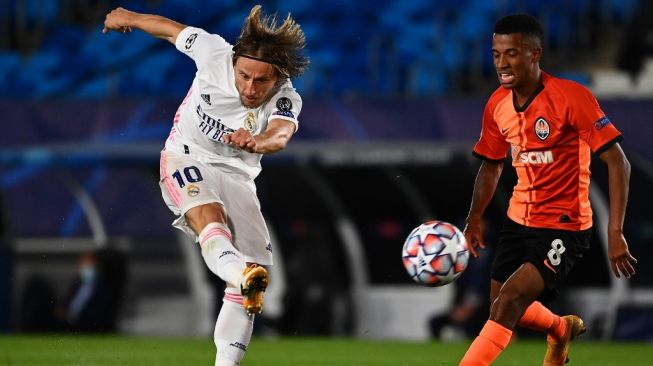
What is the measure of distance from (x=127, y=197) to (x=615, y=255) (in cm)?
958

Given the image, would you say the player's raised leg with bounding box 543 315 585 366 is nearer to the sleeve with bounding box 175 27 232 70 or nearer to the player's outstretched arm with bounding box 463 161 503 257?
the player's outstretched arm with bounding box 463 161 503 257

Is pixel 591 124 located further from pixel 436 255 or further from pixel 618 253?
pixel 436 255

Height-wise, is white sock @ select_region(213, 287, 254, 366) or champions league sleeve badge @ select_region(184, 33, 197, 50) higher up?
champions league sleeve badge @ select_region(184, 33, 197, 50)

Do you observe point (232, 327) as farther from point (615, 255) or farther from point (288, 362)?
point (288, 362)

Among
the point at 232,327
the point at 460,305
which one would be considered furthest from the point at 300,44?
the point at 460,305

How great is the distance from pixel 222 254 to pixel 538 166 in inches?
72.9

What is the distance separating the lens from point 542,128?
6.95m

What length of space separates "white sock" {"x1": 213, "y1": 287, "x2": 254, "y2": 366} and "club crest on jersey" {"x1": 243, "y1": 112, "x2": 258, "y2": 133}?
35.1 inches

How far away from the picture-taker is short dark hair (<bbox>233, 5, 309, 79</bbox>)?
6.90 metres

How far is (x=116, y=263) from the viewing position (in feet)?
50.4

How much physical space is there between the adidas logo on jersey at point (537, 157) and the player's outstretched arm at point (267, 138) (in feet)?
4.32

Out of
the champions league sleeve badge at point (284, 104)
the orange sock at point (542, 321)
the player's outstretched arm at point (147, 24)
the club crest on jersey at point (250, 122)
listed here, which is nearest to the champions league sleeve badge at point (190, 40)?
the player's outstretched arm at point (147, 24)

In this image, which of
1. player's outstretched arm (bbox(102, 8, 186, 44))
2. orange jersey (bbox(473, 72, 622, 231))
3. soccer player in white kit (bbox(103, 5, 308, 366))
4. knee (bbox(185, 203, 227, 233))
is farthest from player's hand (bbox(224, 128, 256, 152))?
orange jersey (bbox(473, 72, 622, 231))

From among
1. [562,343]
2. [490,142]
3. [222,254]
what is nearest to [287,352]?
[562,343]
